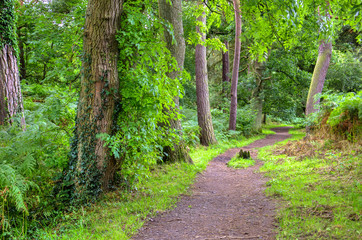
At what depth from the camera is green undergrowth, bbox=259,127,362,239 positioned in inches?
128

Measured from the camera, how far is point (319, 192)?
4.60 metres

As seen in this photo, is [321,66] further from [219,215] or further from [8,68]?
[8,68]

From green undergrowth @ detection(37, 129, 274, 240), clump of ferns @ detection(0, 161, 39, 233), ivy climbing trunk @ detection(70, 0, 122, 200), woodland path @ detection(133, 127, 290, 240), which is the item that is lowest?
woodland path @ detection(133, 127, 290, 240)

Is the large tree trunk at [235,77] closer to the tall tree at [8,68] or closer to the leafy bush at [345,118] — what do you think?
the leafy bush at [345,118]

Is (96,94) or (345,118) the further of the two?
(345,118)

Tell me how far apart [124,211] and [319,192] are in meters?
3.47

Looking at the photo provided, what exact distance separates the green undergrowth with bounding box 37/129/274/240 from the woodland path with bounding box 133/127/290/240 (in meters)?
0.20

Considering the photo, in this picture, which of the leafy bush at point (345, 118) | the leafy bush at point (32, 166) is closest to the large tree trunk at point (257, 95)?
the leafy bush at point (345, 118)

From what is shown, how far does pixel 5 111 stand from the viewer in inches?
240

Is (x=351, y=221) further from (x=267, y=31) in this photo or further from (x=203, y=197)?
(x=267, y=31)

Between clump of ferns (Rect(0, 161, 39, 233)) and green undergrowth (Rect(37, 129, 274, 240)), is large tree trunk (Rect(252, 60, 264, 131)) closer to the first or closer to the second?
green undergrowth (Rect(37, 129, 274, 240))

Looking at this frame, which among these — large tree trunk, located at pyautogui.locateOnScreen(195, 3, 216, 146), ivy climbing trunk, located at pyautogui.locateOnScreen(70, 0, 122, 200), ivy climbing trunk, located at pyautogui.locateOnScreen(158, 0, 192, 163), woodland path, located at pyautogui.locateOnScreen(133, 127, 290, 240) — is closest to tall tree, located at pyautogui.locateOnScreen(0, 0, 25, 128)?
ivy climbing trunk, located at pyautogui.locateOnScreen(70, 0, 122, 200)

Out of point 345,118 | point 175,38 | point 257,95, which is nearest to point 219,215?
point 175,38

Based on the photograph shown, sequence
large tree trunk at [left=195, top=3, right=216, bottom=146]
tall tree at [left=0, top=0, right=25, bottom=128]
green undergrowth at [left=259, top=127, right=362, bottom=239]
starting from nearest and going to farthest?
1. green undergrowth at [left=259, top=127, right=362, bottom=239]
2. tall tree at [left=0, top=0, right=25, bottom=128]
3. large tree trunk at [left=195, top=3, right=216, bottom=146]
